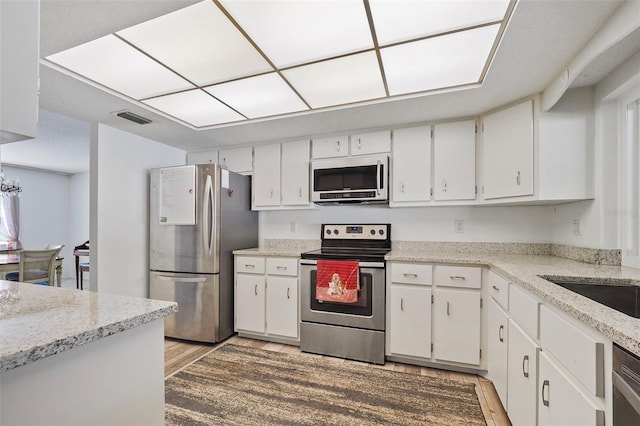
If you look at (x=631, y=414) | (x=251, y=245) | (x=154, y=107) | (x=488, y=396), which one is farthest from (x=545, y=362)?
(x=154, y=107)

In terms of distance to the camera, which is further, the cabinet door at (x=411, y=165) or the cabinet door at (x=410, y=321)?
the cabinet door at (x=411, y=165)

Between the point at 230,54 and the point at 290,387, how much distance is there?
7.41 ft

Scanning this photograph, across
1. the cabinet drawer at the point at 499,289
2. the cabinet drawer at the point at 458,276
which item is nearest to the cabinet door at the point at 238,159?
the cabinet drawer at the point at 458,276

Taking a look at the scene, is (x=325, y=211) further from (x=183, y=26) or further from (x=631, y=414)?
(x=631, y=414)

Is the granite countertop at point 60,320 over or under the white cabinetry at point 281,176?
under

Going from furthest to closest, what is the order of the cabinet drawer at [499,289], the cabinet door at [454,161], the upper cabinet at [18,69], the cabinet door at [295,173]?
the cabinet door at [295,173] → the cabinet door at [454,161] → the cabinet drawer at [499,289] → the upper cabinet at [18,69]

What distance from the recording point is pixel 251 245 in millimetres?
3506

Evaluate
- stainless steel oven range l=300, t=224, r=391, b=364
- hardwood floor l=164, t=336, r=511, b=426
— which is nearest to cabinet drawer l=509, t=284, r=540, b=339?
hardwood floor l=164, t=336, r=511, b=426

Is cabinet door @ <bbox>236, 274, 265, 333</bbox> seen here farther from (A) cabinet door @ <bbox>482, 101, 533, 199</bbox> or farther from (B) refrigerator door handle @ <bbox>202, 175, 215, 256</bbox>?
(A) cabinet door @ <bbox>482, 101, 533, 199</bbox>

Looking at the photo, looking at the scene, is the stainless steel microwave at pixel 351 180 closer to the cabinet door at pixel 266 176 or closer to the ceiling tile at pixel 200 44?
the cabinet door at pixel 266 176

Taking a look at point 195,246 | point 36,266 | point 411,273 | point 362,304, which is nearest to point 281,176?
point 195,246

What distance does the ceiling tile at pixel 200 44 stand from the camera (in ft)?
4.88

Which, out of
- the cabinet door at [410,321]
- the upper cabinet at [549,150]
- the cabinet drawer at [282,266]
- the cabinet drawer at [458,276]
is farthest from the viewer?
the cabinet drawer at [282,266]

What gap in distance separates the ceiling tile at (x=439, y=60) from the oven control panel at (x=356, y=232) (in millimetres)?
1367
